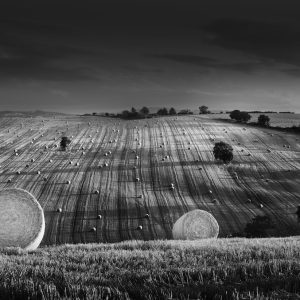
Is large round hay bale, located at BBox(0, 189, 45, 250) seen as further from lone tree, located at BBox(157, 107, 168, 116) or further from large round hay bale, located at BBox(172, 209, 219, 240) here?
lone tree, located at BBox(157, 107, 168, 116)

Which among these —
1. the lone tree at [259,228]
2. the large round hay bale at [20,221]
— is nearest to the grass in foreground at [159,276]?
the large round hay bale at [20,221]

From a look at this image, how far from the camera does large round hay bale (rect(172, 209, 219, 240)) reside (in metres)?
33.4

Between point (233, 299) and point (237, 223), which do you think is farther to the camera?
point (237, 223)

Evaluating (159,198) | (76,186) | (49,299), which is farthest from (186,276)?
(76,186)

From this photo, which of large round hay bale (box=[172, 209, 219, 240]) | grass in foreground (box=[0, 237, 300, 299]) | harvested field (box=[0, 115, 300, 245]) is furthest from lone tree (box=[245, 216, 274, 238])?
grass in foreground (box=[0, 237, 300, 299])

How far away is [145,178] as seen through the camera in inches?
2534

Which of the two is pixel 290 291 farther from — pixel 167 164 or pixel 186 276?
pixel 167 164

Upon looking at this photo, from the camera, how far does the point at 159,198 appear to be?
5553 cm

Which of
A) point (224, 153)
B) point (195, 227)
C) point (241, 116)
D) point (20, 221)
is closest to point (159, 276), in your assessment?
point (20, 221)

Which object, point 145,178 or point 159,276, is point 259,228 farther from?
point 159,276

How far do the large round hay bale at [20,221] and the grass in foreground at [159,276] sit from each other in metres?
10.1

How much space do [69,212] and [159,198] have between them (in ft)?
37.0

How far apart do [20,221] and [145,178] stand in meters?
40.7

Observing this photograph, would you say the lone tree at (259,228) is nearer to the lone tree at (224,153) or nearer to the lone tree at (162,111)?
the lone tree at (224,153)
